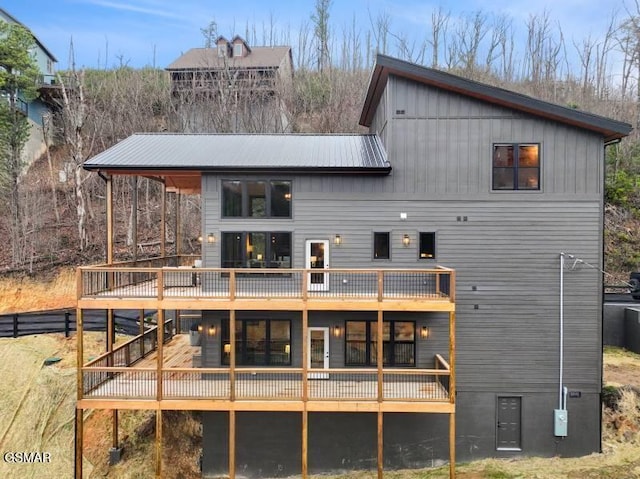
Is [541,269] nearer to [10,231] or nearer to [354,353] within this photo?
[354,353]

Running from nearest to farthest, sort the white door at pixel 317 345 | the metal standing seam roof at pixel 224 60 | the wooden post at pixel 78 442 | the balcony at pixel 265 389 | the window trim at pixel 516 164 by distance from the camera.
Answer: the balcony at pixel 265 389 < the wooden post at pixel 78 442 < the window trim at pixel 516 164 < the white door at pixel 317 345 < the metal standing seam roof at pixel 224 60

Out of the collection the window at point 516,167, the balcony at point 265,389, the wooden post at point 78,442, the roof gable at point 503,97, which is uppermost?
the roof gable at point 503,97

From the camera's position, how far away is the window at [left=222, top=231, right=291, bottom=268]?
11695 mm

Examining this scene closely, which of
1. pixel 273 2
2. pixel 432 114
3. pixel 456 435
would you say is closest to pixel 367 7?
pixel 273 2

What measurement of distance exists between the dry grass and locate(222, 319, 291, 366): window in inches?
537

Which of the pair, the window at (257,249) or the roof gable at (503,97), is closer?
the roof gable at (503,97)

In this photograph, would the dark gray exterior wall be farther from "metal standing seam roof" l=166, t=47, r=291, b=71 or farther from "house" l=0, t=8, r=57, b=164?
"house" l=0, t=8, r=57, b=164

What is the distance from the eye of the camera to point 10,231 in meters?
23.6

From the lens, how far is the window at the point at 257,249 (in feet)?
38.4

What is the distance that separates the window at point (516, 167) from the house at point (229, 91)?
1741 cm

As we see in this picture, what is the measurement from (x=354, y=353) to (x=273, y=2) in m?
41.6

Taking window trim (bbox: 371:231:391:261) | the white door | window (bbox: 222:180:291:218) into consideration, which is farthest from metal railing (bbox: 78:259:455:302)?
window (bbox: 222:180:291:218)
